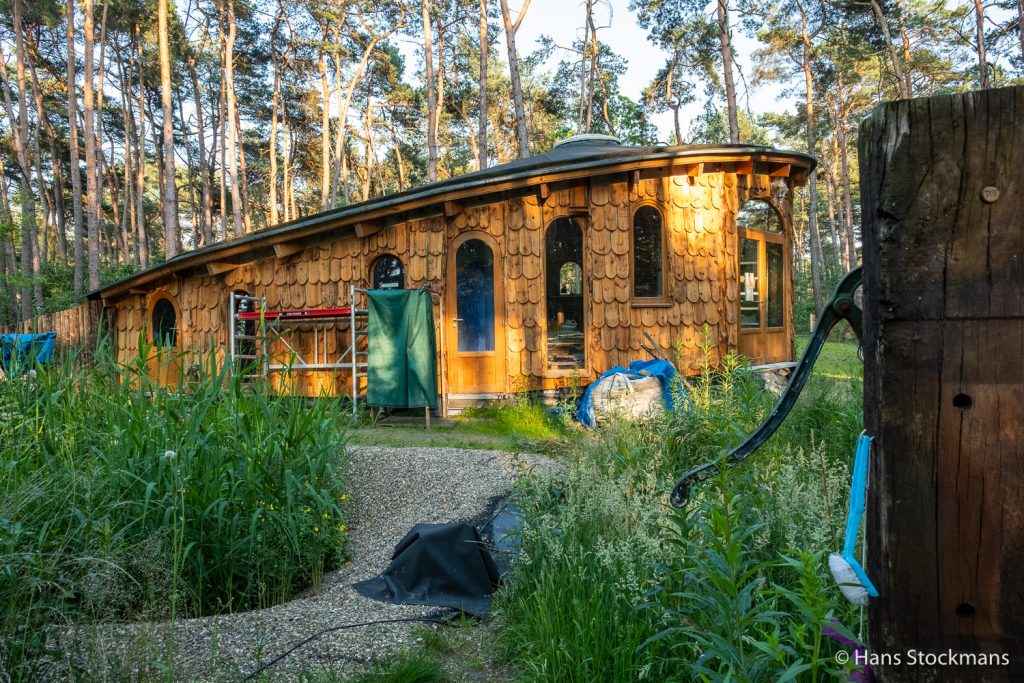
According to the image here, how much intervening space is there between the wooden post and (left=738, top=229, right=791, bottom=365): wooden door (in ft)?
31.2

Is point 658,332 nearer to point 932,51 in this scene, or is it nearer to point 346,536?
point 346,536

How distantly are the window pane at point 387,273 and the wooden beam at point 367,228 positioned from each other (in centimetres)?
47

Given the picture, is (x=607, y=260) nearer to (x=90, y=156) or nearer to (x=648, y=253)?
(x=648, y=253)

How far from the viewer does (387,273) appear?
1001 cm

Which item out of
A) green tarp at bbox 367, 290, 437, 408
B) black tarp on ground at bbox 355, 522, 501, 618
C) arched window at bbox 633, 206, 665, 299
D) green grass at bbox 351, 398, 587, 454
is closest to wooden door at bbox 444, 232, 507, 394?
green grass at bbox 351, 398, 587, 454

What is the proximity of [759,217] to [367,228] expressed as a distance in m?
7.05

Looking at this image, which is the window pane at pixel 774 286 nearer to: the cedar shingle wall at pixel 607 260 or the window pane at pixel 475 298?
the cedar shingle wall at pixel 607 260

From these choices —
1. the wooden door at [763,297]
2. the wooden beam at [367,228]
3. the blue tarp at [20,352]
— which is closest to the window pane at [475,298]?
the wooden beam at [367,228]

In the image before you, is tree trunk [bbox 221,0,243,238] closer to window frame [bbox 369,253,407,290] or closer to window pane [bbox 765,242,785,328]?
window frame [bbox 369,253,407,290]

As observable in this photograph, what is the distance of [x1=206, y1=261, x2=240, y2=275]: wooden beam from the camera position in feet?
33.1

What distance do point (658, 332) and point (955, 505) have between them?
8830 millimetres

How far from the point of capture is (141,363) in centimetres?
386

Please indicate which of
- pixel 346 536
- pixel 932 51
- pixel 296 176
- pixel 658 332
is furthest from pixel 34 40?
pixel 932 51

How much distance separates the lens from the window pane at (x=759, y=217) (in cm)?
1048
